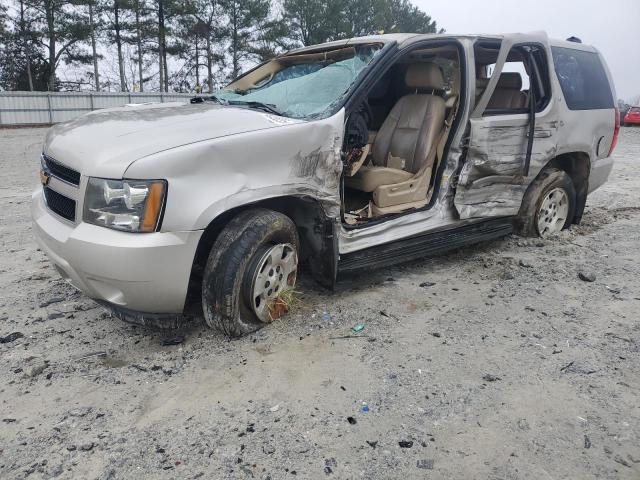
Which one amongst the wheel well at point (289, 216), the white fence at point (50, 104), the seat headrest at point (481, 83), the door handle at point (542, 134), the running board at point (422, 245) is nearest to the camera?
the wheel well at point (289, 216)

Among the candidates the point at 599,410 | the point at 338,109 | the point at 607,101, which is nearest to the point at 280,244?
the point at 338,109

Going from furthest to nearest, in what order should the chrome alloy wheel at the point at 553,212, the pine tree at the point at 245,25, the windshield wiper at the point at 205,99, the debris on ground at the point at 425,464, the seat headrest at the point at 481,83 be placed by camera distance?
the pine tree at the point at 245,25
the chrome alloy wheel at the point at 553,212
the seat headrest at the point at 481,83
the windshield wiper at the point at 205,99
the debris on ground at the point at 425,464

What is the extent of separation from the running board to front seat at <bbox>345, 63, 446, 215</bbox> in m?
0.29

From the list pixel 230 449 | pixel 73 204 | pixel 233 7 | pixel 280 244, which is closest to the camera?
pixel 230 449

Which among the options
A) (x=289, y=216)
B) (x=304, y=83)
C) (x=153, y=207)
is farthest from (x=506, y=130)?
(x=153, y=207)

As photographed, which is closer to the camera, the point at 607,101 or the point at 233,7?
the point at 607,101

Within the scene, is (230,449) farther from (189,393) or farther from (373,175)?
(373,175)

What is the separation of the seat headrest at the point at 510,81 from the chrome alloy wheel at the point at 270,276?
262cm

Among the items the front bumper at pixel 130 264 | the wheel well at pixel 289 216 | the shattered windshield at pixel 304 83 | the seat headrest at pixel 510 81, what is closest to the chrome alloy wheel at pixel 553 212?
the seat headrest at pixel 510 81

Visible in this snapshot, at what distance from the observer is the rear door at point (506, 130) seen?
4.18m

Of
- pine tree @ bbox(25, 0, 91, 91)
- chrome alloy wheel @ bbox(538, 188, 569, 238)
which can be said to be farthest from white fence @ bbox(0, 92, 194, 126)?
chrome alloy wheel @ bbox(538, 188, 569, 238)

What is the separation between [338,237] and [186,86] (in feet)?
126

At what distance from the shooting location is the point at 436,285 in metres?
4.05

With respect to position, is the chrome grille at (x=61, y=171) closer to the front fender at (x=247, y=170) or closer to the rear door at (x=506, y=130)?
the front fender at (x=247, y=170)
